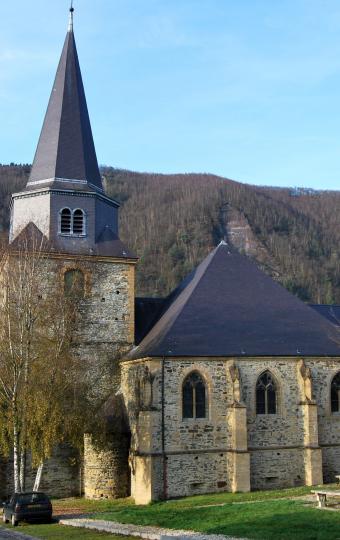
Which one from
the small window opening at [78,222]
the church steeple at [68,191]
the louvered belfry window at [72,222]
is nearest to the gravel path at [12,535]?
the church steeple at [68,191]

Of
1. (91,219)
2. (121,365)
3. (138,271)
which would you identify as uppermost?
(138,271)

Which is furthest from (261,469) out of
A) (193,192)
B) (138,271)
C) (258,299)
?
(193,192)

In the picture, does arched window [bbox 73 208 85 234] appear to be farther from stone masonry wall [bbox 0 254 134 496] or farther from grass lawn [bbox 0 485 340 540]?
grass lawn [bbox 0 485 340 540]

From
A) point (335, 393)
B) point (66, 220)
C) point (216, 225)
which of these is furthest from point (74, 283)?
point (216, 225)

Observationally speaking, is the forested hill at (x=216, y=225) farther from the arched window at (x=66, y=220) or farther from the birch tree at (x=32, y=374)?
the birch tree at (x=32, y=374)

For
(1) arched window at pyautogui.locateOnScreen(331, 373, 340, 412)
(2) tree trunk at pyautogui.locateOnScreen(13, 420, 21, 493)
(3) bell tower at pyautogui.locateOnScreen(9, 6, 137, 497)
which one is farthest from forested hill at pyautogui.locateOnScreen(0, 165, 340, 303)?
(2) tree trunk at pyautogui.locateOnScreen(13, 420, 21, 493)

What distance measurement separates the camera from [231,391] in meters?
24.6

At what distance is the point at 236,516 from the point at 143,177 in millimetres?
133238

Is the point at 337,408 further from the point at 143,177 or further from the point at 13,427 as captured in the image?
the point at 143,177

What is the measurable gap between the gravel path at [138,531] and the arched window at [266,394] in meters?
8.68

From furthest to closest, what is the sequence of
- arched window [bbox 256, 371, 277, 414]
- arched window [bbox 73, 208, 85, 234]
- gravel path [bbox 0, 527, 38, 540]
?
arched window [bbox 73, 208, 85, 234], arched window [bbox 256, 371, 277, 414], gravel path [bbox 0, 527, 38, 540]

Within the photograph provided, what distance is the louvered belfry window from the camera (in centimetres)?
2803

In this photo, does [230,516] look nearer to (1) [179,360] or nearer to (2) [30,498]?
(2) [30,498]

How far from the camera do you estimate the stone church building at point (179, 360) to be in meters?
23.9
